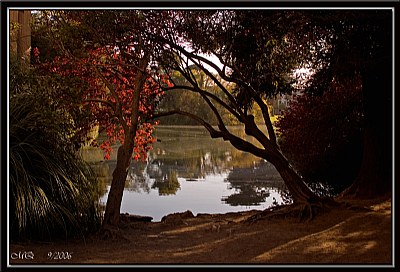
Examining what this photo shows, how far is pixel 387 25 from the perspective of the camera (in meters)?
4.71

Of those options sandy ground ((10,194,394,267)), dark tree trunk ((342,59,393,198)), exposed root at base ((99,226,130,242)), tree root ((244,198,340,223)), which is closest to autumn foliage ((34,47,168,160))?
exposed root at base ((99,226,130,242))

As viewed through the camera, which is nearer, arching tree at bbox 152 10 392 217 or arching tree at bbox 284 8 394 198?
arching tree at bbox 284 8 394 198

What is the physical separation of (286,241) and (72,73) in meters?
3.34

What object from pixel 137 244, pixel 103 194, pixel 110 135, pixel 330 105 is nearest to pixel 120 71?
pixel 110 135

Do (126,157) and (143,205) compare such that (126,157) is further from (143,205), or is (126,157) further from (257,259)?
(257,259)

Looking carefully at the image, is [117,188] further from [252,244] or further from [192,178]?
[252,244]

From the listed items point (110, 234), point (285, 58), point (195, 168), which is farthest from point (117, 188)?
point (285, 58)

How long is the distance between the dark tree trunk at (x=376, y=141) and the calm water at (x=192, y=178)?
114cm

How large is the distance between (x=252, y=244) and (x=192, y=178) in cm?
165

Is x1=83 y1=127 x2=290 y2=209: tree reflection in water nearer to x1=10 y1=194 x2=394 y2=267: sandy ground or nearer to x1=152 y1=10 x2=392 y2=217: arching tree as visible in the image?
x1=152 y1=10 x2=392 y2=217: arching tree

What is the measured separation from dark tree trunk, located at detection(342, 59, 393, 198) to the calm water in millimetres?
1137

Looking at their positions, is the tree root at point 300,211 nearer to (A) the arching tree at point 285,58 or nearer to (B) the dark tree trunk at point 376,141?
(A) the arching tree at point 285,58

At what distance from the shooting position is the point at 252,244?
5098 millimetres

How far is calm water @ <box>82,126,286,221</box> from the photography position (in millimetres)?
6316
